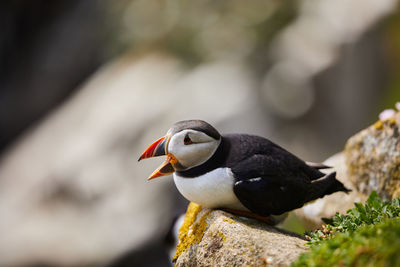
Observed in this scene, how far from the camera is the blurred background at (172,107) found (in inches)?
375

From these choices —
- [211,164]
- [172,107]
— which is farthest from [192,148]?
[172,107]

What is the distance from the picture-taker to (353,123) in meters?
9.66

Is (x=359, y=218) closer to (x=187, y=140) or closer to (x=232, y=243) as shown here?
(x=232, y=243)

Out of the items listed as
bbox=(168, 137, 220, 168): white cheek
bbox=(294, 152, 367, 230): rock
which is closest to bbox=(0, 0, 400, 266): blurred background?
bbox=(294, 152, 367, 230): rock

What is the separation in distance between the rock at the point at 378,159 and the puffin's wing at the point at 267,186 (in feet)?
3.55

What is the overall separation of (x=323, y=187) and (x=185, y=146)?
4.45 ft

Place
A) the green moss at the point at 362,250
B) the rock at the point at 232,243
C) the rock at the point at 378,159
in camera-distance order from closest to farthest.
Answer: the green moss at the point at 362,250 < the rock at the point at 232,243 < the rock at the point at 378,159

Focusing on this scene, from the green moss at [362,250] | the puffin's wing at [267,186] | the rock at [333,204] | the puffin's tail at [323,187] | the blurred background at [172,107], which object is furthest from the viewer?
the blurred background at [172,107]

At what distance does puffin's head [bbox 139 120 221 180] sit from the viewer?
12.9 ft

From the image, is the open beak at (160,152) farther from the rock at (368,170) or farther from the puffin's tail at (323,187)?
the rock at (368,170)

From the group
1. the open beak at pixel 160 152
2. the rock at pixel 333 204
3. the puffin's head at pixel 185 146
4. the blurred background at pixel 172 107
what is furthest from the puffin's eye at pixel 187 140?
the blurred background at pixel 172 107

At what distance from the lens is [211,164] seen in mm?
3986

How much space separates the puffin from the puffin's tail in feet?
0.17

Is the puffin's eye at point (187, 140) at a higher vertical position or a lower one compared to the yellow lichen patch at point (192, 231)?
higher
